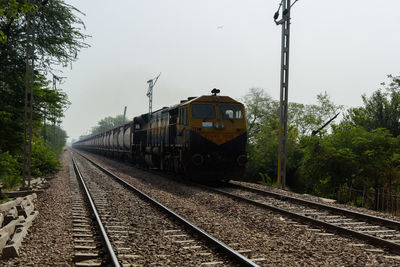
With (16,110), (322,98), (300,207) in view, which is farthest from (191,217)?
(322,98)

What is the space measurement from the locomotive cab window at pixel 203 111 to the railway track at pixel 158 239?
541cm

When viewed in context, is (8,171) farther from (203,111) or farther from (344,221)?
(344,221)

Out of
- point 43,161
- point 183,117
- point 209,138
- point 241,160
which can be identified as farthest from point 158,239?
point 43,161

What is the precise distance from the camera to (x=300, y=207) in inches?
407

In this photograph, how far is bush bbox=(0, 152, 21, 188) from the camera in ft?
42.6

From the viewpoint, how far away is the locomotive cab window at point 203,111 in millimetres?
15203

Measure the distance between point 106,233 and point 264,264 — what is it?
10.5 ft

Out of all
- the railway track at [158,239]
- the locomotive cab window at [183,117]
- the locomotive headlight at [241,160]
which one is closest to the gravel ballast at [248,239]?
the railway track at [158,239]

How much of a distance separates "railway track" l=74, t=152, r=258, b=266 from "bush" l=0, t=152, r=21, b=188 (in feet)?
15.1

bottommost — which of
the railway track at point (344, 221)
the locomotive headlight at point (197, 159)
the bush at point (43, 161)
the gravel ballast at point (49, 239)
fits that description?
the gravel ballast at point (49, 239)

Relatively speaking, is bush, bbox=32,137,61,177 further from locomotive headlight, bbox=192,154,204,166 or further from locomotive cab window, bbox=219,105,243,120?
locomotive cab window, bbox=219,105,243,120

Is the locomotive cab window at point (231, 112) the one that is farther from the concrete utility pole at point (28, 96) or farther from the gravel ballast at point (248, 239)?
the concrete utility pole at point (28, 96)

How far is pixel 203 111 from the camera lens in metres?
15.4

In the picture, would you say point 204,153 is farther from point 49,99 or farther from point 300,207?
point 49,99
